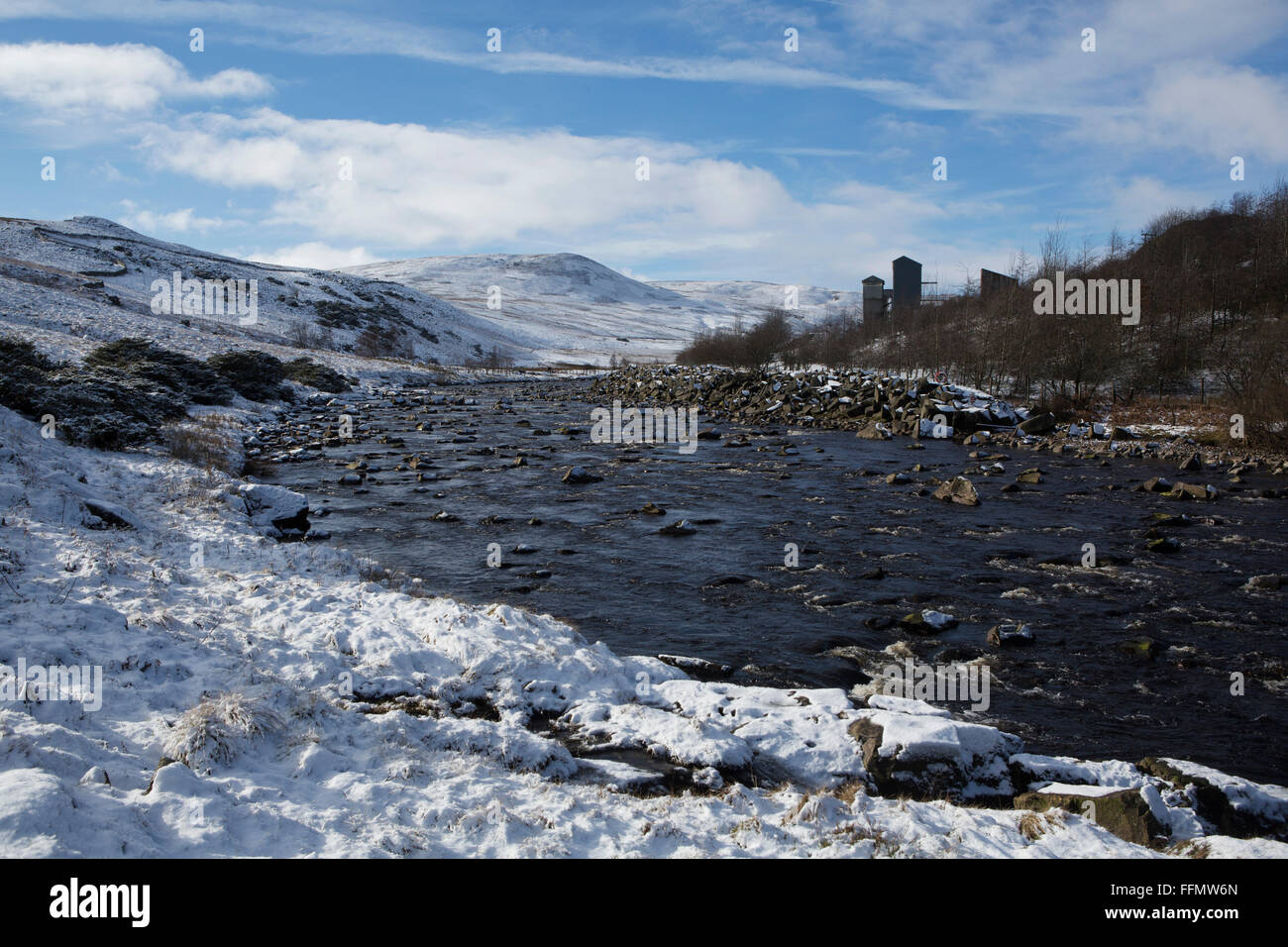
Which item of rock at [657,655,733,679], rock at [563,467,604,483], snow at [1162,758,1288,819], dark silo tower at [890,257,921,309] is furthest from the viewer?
dark silo tower at [890,257,921,309]

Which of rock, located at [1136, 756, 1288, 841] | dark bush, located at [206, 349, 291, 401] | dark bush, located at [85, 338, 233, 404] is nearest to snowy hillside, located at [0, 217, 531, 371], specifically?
dark bush, located at [85, 338, 233, 404]

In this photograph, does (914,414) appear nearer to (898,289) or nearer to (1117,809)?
(1117,809)

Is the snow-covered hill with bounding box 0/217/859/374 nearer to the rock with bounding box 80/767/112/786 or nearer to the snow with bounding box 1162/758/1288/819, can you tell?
the rock with bounding box 80/767/112/786

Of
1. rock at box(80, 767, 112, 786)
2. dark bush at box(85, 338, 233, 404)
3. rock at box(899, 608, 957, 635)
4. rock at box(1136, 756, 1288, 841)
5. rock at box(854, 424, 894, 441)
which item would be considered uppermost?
dark bush at box(85, 338, 233, 404)

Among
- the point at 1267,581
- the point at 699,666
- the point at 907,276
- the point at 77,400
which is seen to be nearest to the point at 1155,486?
the point at 1267,581

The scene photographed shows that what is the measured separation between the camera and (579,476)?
827 inches

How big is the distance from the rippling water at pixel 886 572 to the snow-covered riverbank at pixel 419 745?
1504 millimetres

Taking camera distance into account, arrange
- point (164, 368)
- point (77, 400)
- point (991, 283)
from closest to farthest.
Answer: point (77, 400), point (164, 368), point (991, 283)

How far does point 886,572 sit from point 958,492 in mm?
6579

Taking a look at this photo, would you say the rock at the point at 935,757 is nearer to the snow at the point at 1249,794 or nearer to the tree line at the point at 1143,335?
the snow at the point at 1249,794

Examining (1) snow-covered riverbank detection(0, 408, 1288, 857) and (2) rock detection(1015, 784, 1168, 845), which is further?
(2) rock detection(1015, 784, 1168, 845)

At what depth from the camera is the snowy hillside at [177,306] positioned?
133ft

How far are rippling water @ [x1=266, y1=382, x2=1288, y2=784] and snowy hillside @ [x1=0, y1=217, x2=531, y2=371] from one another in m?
21.6

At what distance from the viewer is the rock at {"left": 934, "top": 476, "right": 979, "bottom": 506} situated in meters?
18.1
